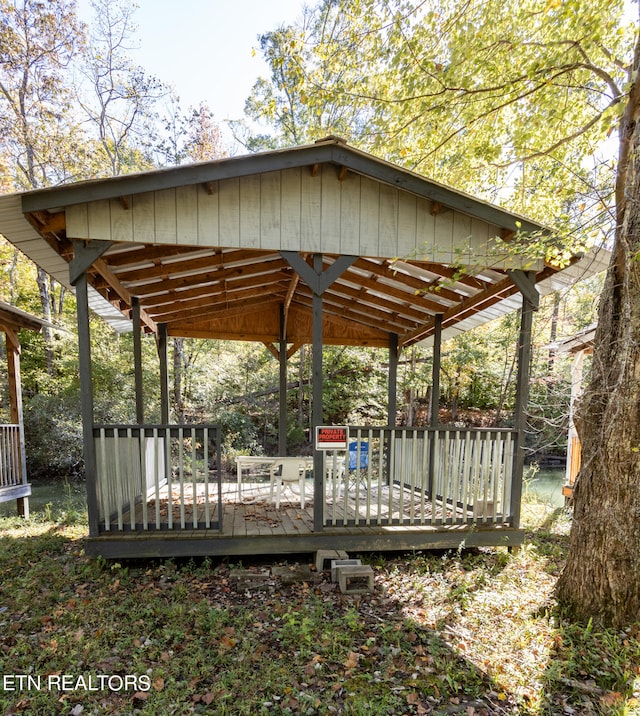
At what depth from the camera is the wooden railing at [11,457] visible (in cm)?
634

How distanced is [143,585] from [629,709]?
373 cm

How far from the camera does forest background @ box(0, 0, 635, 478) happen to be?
17.4 feet

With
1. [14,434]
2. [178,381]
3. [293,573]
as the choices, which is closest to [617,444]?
[293,573]

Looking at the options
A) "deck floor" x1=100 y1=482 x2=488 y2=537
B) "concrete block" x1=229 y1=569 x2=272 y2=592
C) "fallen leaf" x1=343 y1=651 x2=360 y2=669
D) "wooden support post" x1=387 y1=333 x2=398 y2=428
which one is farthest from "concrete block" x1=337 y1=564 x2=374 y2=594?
"wooden support post" x1=387 y1=333 x2=398 y2=428

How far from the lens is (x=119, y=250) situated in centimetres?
434

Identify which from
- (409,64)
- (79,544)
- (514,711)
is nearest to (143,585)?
(79,544)

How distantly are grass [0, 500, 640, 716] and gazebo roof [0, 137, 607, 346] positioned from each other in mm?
2968

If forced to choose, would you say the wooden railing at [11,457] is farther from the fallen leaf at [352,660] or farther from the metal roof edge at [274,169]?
the fallen leaf at [352,660]

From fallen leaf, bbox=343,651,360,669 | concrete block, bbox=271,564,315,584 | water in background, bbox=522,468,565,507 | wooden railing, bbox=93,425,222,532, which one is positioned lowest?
water in background, bbox=522,468,565,507

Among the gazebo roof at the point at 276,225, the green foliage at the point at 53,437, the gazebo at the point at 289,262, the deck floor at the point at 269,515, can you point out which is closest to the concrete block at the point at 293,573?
the gazebo at the point at 289,262

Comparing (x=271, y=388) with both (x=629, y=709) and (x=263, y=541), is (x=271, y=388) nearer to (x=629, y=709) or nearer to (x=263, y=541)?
(x=263, y=541)

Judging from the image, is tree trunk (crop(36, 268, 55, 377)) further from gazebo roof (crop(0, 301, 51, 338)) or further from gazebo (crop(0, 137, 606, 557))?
gazebo (crop(0, 137, 606, 557))

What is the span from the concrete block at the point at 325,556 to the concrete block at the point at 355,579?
0.97 ft

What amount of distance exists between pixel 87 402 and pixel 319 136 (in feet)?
28.2
